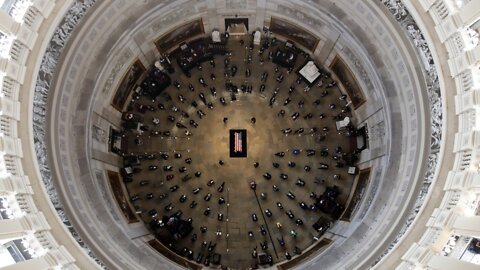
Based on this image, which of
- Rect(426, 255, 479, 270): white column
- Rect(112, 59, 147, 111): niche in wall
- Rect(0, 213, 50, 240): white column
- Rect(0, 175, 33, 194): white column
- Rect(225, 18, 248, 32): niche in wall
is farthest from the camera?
Rect(225, 18, 248, 32): niche in wall

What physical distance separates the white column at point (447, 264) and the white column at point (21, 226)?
15528mm

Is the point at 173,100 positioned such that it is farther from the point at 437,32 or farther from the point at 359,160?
the point at 437,32

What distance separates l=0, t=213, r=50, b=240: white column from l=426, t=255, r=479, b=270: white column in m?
15.5

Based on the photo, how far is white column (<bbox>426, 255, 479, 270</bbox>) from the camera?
616 inches

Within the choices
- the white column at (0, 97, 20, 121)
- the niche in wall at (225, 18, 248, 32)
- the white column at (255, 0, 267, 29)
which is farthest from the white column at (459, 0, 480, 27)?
the white column at (0, 97, 20, 121)

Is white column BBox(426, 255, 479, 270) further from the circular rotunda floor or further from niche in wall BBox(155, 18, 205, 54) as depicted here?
niche in wall BBox(155, 18, 205, 54)

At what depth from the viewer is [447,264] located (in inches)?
639

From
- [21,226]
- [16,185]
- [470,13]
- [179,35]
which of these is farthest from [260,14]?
[21,226]

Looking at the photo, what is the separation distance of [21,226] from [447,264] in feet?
53.4

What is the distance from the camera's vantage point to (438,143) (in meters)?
19.0

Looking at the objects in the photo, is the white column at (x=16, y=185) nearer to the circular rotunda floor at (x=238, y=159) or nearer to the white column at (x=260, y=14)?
the circular rotunda floor at (x=238, y=159)

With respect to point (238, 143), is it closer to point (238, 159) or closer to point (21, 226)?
point (238, 159)

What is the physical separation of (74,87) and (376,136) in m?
17.1

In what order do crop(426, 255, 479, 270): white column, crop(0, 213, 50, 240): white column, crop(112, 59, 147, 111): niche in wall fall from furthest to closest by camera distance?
crop(112, 59, 147, 111): niche in wall < crop(0, 213, 50, 240): white column < crop(426, 255, 479, 270): white column
